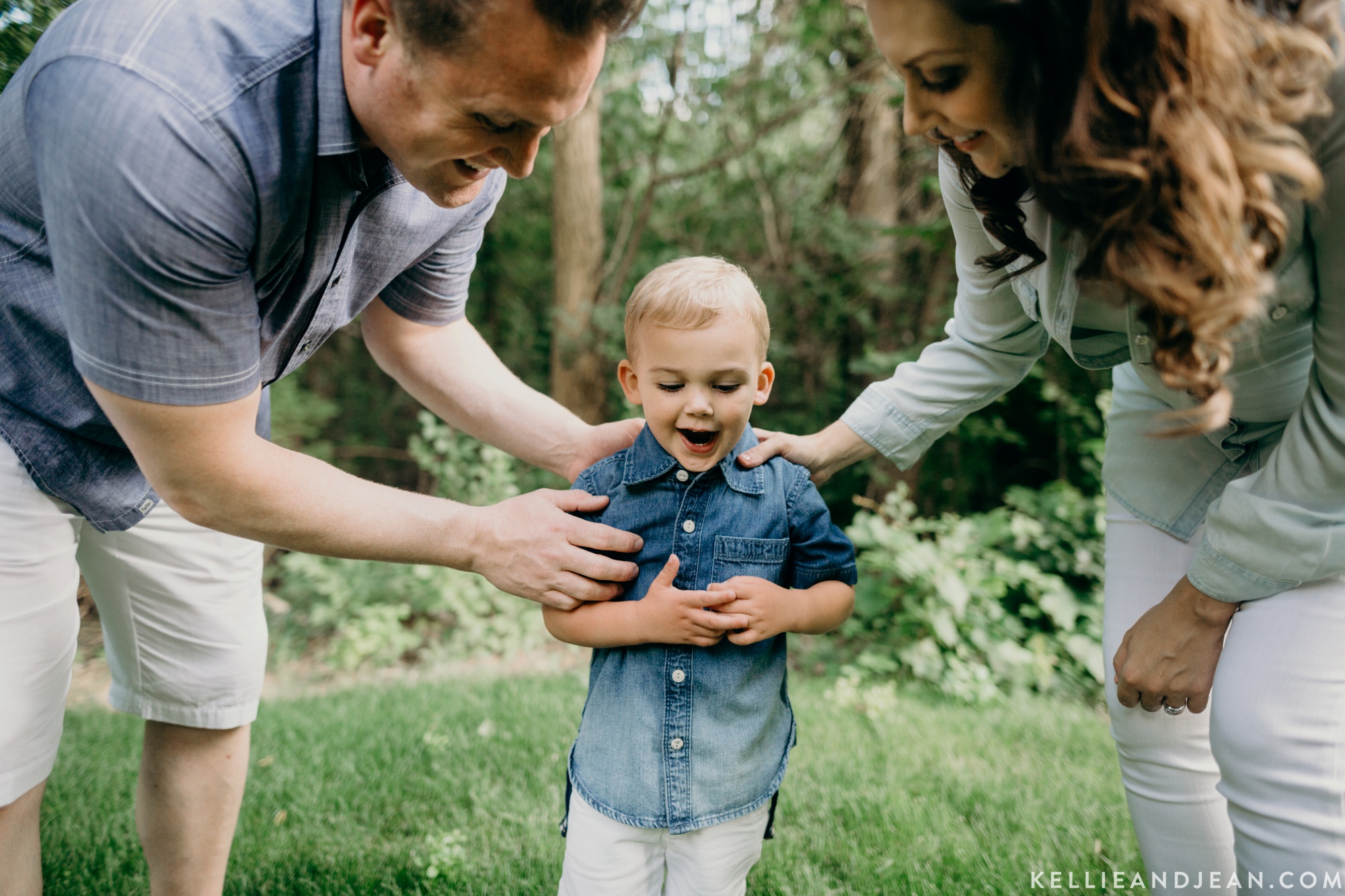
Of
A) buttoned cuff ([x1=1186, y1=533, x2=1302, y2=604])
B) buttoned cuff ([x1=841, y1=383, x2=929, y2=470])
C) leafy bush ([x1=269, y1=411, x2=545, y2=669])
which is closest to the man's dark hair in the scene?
buttoned cuff ([x1=841, y1=383, x2=929, y2=470])

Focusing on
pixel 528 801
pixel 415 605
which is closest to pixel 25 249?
pixel 528 801

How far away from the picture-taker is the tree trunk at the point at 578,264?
6.37 meters

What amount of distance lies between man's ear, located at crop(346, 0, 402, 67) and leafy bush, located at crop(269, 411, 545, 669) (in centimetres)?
379

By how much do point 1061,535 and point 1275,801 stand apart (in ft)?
11.7

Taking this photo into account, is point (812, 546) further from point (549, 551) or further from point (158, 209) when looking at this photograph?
point (158, 209)

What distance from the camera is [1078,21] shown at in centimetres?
117

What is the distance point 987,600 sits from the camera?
4.36 metres

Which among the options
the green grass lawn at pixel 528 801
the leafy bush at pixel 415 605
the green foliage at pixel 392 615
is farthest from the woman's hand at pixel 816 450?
the green foliage at pixel 392 615

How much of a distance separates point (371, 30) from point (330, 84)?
0.12 metres

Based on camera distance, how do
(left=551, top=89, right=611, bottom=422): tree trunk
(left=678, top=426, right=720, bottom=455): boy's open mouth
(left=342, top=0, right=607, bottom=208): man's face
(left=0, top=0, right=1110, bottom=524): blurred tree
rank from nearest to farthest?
(left=342, top=0, right=607, bottom=208): man's face → (left=678, top=426, right=720, bottom=455): boy's open mouth → (left=0, top=0, right=1110, bottom=524): blurred tree → (left=551, top=89, right=611, bottom=422): tree trunk

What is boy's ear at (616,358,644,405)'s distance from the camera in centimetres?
186

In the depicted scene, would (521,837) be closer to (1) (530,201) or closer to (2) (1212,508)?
(2) (1212,508)

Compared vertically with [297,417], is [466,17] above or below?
above

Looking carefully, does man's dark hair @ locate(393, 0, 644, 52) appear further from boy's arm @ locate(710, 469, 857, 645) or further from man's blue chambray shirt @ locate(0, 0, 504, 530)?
boy's arm @ locate(710, 469, 857, 645)
